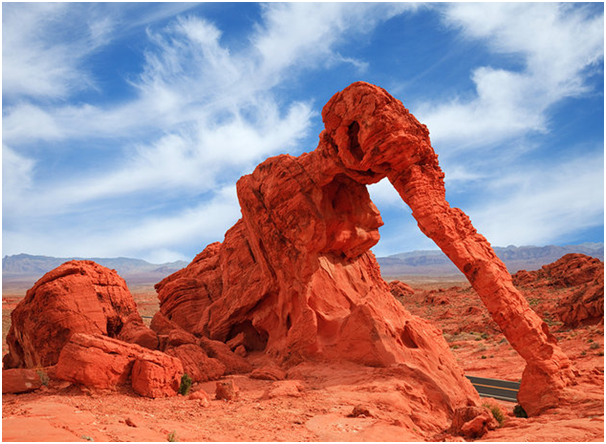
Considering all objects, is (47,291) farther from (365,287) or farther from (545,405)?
(545,405)

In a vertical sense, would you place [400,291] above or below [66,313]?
above

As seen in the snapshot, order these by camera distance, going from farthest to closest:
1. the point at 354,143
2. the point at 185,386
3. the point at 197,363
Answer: the point at 354,143, the point at 197,363, the point at 185,386

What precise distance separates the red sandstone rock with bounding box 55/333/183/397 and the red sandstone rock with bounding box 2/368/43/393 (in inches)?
23.9

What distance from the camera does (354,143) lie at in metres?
18.2

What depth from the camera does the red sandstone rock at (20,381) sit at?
12109mm

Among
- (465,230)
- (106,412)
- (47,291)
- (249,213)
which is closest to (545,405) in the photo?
(465,230)

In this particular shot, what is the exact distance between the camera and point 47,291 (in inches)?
712

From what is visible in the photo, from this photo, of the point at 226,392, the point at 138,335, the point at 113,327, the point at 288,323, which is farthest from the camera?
the point at 288,323

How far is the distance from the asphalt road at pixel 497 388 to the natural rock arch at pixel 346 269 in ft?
22.6

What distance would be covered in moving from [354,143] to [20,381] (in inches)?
541

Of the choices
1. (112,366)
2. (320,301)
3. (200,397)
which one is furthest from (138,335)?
(320,301)

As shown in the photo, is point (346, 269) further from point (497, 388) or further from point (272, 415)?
point (497, 388)

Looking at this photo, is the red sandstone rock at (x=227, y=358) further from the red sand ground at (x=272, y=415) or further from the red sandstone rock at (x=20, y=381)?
the red sandstone rock at (x=20, y=381)

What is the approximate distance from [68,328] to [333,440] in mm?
12483
